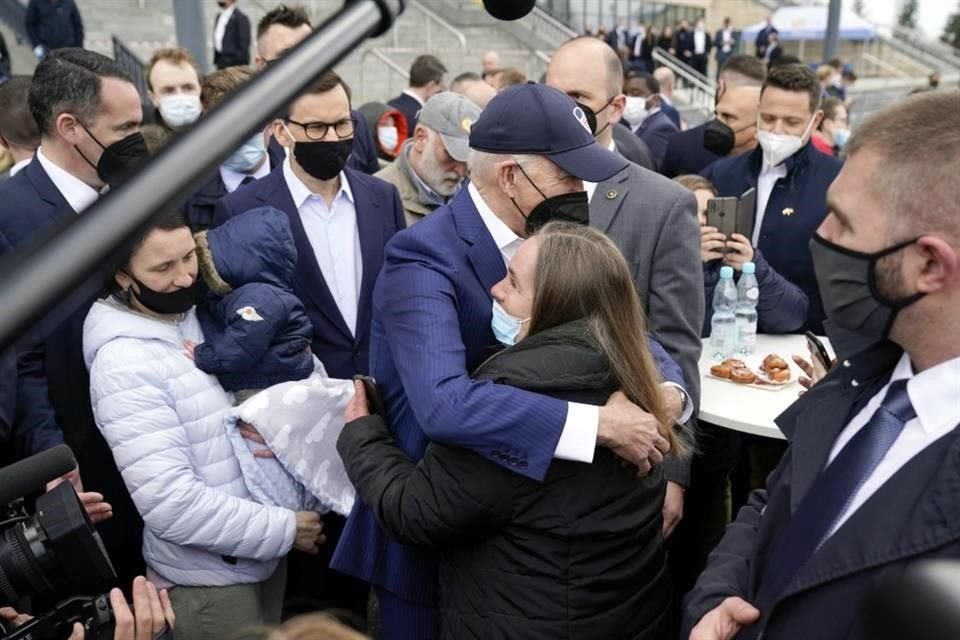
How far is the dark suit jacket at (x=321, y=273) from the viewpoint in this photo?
3102 mm

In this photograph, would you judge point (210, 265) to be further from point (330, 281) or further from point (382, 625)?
point (382, 625)

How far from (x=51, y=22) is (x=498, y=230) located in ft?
36.2

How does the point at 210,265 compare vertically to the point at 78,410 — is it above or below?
above

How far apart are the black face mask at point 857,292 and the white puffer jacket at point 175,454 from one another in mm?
1686

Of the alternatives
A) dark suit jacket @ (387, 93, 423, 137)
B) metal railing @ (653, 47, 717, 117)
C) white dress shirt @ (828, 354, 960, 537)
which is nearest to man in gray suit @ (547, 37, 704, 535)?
white dress shirt @ (828, 354, 960, 537)

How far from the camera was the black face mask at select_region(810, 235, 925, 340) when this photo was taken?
133cm

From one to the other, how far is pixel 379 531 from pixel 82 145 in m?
1.66

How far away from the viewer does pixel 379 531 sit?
221 centimetres

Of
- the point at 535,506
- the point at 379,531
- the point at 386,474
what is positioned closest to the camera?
the point at 535,506

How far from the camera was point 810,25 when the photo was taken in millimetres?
29516

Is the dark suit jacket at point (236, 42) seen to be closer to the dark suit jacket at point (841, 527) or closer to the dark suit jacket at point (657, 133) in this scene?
the dark suit jacket at point (657, 133)

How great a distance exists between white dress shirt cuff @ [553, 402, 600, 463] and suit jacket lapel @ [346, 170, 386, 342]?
1.54m

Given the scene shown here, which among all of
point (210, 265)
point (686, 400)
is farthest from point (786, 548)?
point (210, 265)

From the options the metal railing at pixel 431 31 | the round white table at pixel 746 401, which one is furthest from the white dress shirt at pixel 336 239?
the metal railing at pixel 431 31
